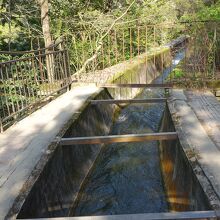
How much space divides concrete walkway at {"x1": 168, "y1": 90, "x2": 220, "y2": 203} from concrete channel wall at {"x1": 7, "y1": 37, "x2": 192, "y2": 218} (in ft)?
6.10

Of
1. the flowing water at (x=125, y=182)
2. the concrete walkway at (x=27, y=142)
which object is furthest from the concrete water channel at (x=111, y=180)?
the concrete walkway at (x=27, y=142)

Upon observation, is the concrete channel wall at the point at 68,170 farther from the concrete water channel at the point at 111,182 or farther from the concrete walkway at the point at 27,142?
the concrete walkway at the point at 27,142

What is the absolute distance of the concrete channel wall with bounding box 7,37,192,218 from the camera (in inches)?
128

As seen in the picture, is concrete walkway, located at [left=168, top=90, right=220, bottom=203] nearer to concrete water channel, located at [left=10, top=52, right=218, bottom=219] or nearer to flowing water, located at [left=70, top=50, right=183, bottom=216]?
concrete water channel, located at [left=10, top=52, right=218, bottom=219]

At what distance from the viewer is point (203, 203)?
10.4ft

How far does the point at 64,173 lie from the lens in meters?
4.62

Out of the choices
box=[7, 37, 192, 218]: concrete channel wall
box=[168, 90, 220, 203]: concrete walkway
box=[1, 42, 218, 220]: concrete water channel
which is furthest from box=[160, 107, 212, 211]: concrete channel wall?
box=[7, 37, 192, 218]: concrete channel wall

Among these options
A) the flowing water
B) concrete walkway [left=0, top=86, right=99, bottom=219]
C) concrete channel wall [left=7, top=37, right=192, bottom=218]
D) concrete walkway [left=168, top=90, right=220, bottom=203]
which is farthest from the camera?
the flowing water

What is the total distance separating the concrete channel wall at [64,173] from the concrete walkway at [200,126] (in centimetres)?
186

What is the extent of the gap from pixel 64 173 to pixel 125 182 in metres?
1.29

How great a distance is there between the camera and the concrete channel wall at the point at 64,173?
3.24 metres

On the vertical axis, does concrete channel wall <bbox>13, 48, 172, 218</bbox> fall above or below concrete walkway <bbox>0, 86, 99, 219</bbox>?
below

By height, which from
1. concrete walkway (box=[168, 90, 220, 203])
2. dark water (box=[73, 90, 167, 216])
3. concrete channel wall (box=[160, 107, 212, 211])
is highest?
concrete walkway (box=[168, 90, 220, 203])

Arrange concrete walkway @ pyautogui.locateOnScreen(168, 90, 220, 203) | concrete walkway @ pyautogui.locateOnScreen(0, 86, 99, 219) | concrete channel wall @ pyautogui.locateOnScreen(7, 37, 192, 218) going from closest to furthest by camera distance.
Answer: concrete channel wall @ pyautogui.locateOnScreen(7, 37, 192, 218) → concrete walkway @ pyautogui.locateOnScreen(0, 86, 99, 219) → concrete walkway @ pyautogui.locateOnScreen(168, 90, 220, 203)
